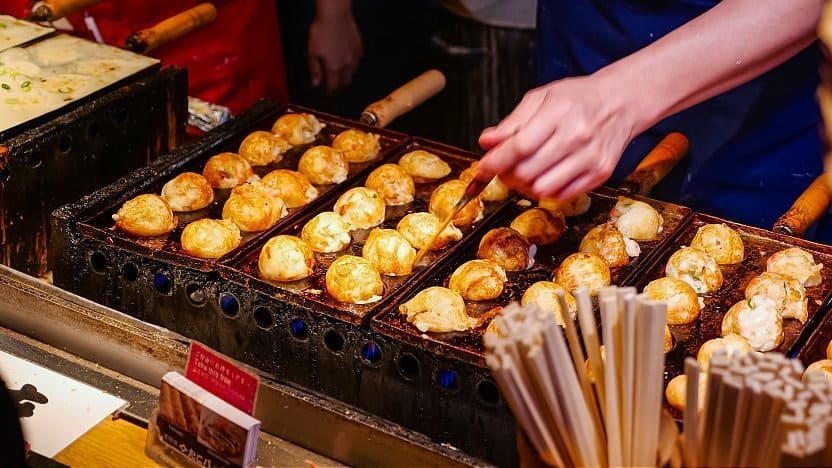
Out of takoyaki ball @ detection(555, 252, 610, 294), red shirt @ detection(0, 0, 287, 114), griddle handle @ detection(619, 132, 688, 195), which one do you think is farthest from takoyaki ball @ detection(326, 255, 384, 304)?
red shirt @ detection(0, 0, 287, 114)

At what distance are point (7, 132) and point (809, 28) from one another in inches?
88.7

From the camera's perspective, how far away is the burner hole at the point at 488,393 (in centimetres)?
221

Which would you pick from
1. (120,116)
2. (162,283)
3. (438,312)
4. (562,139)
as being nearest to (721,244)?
(562,139)

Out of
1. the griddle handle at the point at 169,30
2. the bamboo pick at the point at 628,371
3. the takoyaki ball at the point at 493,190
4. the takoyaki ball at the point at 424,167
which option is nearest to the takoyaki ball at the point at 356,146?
the takoyaki ball at the point at 424,167

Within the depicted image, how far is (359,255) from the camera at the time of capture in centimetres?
276

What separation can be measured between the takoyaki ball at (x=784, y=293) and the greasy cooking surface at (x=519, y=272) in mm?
296

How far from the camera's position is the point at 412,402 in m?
2.36

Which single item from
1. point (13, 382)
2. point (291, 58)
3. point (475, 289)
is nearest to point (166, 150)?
point (13, 382)

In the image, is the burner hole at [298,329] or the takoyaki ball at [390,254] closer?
the burner hole at [298,329]

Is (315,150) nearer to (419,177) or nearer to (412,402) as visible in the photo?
(419,177)

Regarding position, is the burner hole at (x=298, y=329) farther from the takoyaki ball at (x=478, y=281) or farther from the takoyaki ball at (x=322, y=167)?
the takoyaki ball at (x=322, y=167)

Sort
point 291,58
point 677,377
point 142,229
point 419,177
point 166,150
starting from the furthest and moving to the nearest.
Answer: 1. point 291,58
2. point 166,150
3. point 419,177
4. point 142,229
5. point 677,377

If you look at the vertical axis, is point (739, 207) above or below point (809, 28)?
below

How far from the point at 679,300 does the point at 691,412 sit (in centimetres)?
107
